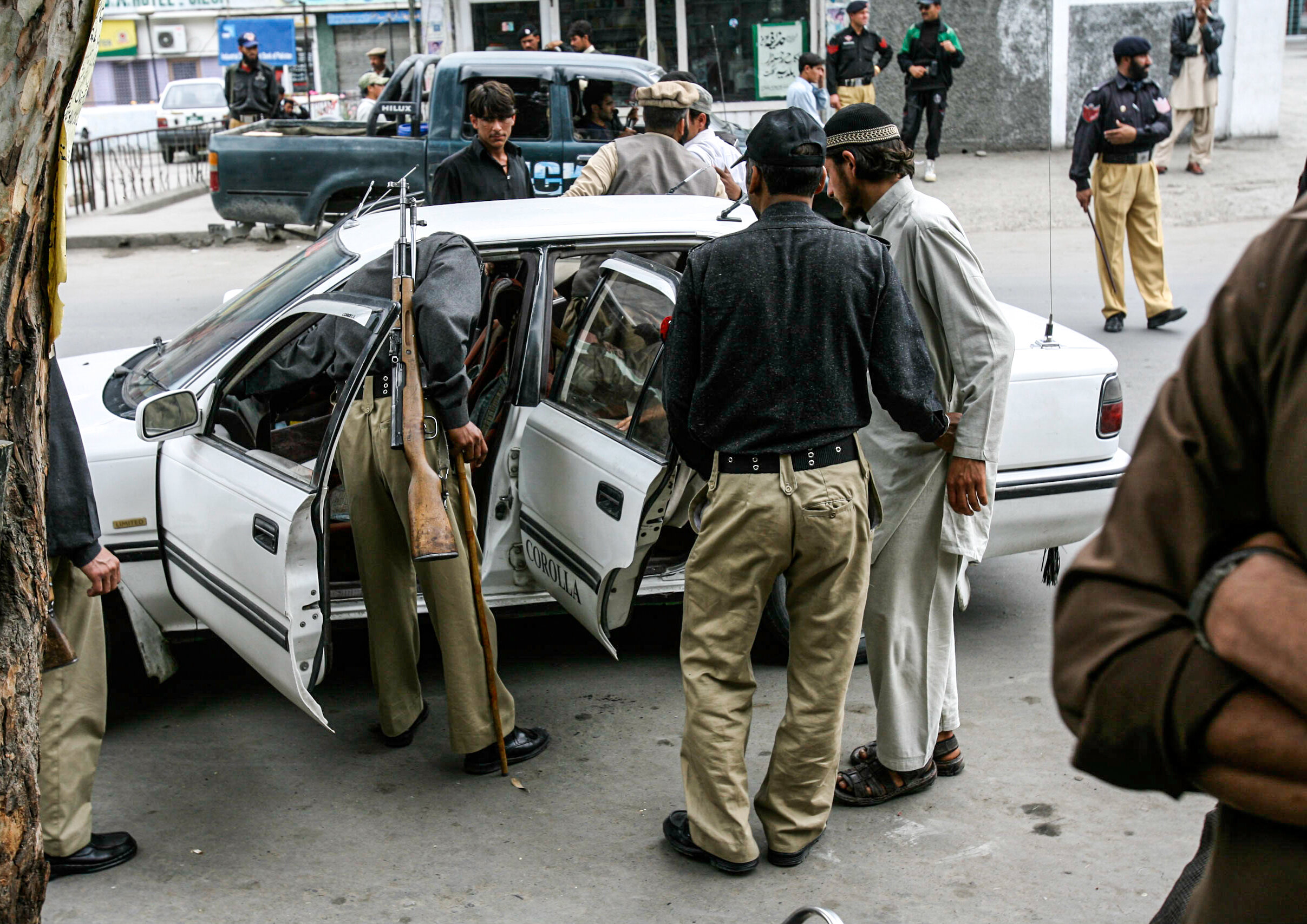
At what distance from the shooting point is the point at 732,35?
1822 cm

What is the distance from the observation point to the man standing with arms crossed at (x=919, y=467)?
10.8 feet

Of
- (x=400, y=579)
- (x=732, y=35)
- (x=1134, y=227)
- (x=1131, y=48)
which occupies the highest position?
(x=732, y=35)

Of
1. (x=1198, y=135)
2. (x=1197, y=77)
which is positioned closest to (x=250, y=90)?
(x=1197, y=77)

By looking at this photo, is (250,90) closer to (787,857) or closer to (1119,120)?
(1119,120)

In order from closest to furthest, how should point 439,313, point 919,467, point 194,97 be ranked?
point 919,467, point 439,313, point 194,97

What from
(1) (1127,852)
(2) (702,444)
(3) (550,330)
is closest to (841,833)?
(1) (1127,852)

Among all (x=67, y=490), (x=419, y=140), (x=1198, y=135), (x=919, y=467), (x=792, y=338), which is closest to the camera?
(x=792, y=338)

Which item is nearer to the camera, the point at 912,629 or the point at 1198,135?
the point at 912,629

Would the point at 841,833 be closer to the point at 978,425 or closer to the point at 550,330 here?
the point at 978,425

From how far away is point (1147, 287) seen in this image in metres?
9.03

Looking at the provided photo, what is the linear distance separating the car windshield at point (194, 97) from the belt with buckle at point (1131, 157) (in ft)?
70.1

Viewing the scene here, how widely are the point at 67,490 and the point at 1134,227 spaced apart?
774cm

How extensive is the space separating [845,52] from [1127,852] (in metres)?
13.2

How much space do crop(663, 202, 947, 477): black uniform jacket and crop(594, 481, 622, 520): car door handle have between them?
671mm
